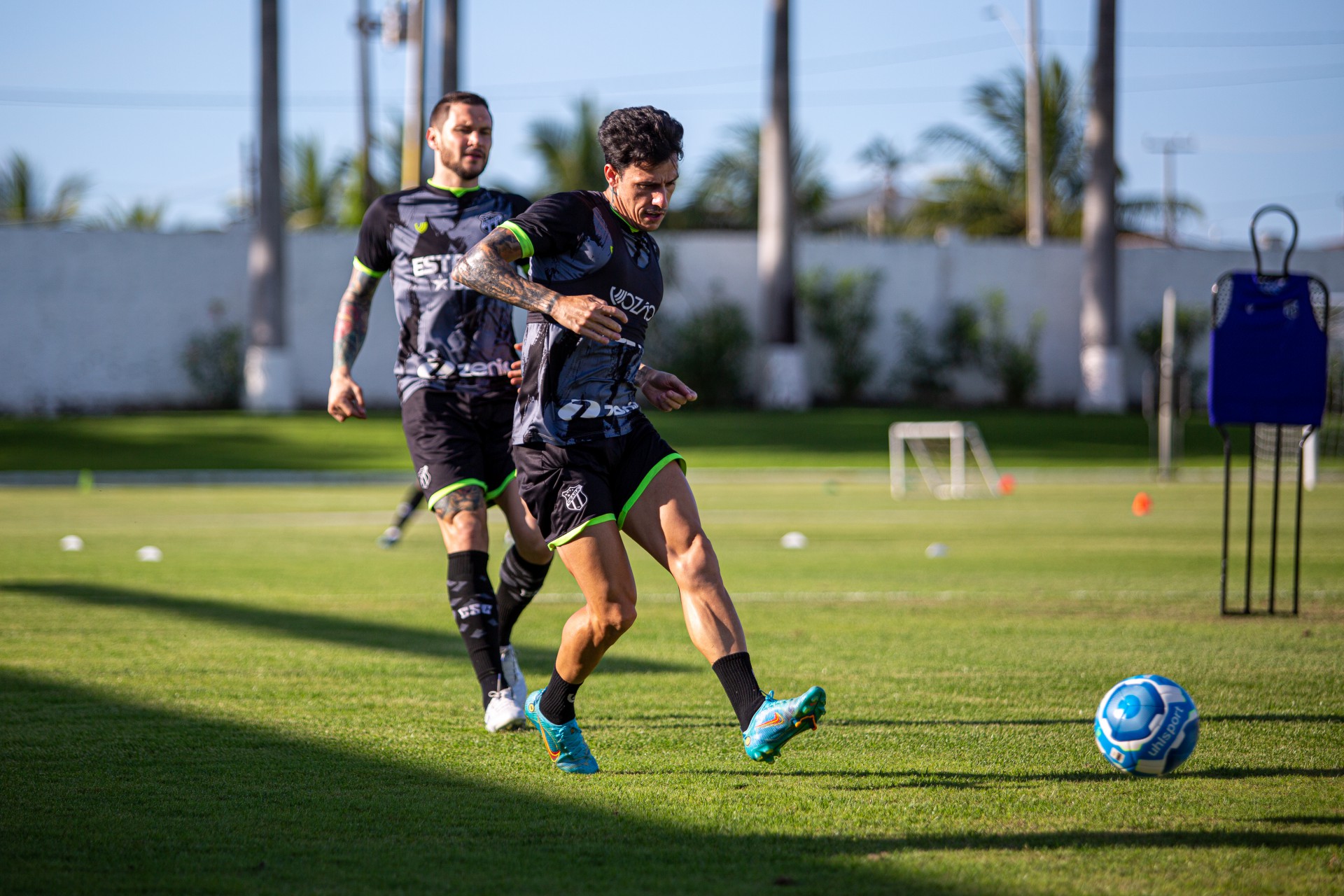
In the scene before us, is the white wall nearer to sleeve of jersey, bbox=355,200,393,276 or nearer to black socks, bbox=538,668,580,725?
sleeve of jersey, bbox=355,200,393,276

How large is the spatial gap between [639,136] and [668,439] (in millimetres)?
24361

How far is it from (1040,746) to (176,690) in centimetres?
355

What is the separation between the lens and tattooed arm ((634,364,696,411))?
4.68 metres

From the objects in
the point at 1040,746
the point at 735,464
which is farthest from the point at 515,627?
the point at 735,464

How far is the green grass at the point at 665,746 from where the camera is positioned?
340cm

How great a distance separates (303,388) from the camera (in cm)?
3412

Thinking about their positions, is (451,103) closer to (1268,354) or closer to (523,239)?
(523,239)

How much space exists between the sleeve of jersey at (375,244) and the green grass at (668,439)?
768 inches

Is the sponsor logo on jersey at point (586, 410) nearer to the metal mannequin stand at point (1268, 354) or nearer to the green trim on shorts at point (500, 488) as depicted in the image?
the green trim on shorts at point (500, 488)

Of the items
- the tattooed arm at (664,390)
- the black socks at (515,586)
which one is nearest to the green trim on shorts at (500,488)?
the black socks at (515,586)

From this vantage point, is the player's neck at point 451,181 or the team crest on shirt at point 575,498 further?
the player's neck at point 451,181

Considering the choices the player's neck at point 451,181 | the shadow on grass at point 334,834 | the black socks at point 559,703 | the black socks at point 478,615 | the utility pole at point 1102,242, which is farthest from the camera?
the utility pole at point 1102,242

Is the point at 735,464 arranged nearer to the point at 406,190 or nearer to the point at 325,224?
the point at 406,190

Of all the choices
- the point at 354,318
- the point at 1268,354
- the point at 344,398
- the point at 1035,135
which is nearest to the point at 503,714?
the point at 344,398
